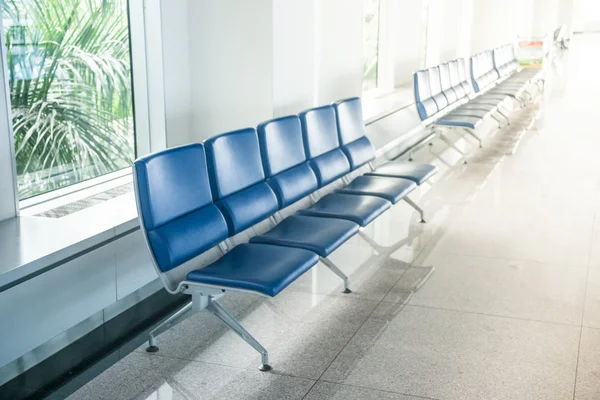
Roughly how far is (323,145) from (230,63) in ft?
2.99

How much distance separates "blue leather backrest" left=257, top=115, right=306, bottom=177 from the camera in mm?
3709

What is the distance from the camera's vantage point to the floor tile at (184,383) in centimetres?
280

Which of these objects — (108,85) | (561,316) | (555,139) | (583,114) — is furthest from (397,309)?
(583,114)

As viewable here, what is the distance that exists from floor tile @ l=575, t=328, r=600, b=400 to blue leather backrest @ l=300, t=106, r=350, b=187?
5.34 feet

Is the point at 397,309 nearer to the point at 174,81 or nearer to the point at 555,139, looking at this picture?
the point at 174,81

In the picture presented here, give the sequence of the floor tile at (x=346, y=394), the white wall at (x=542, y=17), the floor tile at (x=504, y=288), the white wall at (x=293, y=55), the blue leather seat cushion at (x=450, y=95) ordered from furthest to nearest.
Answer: the white wall at (x=542, y=17)
the blue leather seat cushion at (x=450, y=95)
the white wall at (x=293, y=55)
the floor tile at (x=504, y=288)
the floor tile at (x=346, y=394)

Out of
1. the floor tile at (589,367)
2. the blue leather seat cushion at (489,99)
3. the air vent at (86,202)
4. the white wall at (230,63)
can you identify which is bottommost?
the floor tile at (589,367)

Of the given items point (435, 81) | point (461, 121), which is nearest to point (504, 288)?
point (461, 121)

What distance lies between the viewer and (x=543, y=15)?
66.6 ft

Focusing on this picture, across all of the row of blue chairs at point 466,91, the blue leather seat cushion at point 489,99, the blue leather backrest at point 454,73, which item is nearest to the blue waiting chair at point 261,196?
the row of blue chairs at point 466,91

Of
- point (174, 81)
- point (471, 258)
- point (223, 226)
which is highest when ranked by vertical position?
point (174, 81)

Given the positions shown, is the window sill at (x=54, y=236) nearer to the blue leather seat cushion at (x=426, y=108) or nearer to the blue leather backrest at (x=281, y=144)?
the blue leather backrest at (x=281, y=144)

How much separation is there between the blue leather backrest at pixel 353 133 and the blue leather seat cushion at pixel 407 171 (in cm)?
13

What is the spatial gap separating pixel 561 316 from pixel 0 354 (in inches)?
95.1
